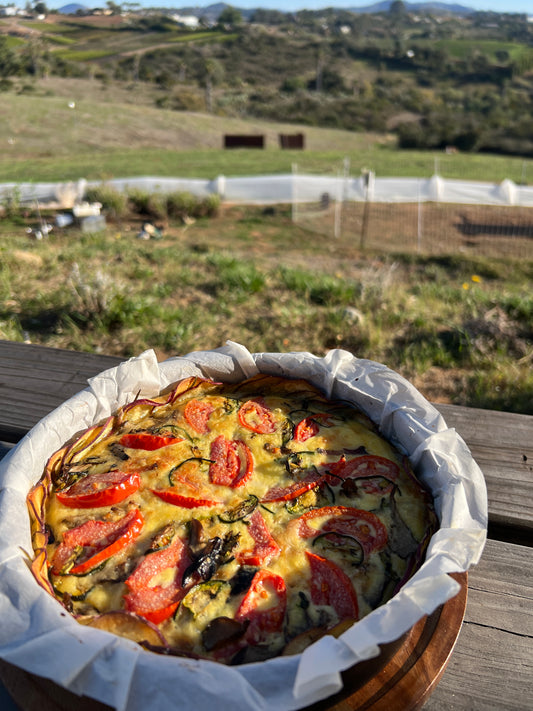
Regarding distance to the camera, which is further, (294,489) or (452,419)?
(452,419)

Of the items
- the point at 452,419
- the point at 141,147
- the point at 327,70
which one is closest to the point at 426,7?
the point at 327,70

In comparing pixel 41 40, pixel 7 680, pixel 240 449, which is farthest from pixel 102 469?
pixel 41 40

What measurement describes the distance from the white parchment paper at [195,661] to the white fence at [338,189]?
13004 mm

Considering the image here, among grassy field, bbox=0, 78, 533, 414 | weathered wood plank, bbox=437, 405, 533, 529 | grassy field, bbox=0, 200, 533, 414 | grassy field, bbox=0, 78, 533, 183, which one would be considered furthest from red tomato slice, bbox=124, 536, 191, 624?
grassy field, bbox=0, 78, 533, 183

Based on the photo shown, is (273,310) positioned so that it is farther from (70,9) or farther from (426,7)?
(426,7)

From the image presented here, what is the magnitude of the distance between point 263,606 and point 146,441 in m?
0.64

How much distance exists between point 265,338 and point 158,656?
349 centimetres

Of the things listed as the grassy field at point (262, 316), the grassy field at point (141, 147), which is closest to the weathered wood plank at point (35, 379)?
the grassy field at point (262, 316)

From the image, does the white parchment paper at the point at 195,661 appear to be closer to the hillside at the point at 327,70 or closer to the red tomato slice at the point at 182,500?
the red tomato slice at the point at 182,500

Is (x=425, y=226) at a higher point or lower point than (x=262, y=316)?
lower

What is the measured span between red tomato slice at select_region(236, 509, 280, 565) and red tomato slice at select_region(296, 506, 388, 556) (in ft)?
0.29

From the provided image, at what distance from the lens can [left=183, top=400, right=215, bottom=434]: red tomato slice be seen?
1826mm

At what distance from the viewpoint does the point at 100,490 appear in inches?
59.9

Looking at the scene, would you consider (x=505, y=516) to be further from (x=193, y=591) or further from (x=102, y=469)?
(x=102, y=469)
